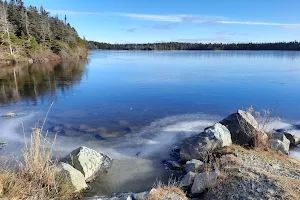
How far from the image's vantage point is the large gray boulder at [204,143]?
→ 24.1ft

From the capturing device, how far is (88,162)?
650cm

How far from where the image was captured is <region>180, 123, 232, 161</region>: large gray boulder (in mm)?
7348

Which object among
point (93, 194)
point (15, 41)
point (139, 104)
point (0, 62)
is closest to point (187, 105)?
point (139, 104)

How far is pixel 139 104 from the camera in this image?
14758mm

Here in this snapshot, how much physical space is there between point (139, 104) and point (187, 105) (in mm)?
2987

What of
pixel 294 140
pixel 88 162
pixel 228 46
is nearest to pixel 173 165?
pixel 88 162

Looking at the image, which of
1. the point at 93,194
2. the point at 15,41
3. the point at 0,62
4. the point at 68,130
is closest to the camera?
the point at 93,194

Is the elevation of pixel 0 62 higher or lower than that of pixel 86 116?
higher

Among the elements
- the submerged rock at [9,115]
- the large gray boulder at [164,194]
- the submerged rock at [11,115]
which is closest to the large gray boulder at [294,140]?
the large gray boulder at [164,194]

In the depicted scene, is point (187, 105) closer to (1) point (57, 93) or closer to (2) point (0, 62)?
(1) point (57, 93)

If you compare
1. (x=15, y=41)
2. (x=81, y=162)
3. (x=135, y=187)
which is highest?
(x=15, y=41)

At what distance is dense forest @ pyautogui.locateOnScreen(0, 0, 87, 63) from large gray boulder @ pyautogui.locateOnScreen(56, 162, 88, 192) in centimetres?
4306

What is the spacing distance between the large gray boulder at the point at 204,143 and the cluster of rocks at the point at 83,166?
7.93 ft

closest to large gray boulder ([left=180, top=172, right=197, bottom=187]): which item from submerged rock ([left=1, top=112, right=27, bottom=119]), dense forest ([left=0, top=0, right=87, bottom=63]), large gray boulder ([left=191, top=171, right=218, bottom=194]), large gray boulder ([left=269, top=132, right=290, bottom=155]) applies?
large gray boulder ([left=191, top=171, right=218, bottom=194])
